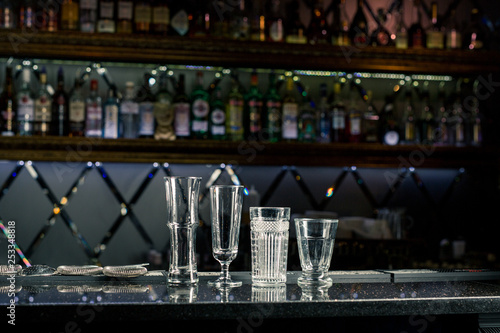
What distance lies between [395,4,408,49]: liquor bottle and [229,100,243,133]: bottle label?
706 mm

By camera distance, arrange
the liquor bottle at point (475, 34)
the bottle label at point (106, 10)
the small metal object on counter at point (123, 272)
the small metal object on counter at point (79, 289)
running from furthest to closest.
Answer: the liquor bottle at point (475, 34), the bottle label at point (106, 10), the small metal object on counter at point (123, 272), the small metal object on counter at point (79, 289)

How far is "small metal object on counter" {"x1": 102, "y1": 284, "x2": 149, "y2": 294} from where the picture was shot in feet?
3.04

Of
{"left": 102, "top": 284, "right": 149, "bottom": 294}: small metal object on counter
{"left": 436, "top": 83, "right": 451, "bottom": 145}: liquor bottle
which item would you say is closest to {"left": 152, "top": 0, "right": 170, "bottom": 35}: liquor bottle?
{"left": 436, "top": 83, "right": 451, "bottom": 145}: liquor bottle

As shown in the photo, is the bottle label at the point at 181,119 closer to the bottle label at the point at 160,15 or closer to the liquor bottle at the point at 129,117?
the liquor bottle at the point at 129,117

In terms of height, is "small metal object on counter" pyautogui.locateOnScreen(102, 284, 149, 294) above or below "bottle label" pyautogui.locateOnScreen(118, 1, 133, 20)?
below

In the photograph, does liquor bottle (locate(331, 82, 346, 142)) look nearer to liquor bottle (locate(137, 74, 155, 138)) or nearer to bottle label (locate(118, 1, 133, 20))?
liquor bottle (locate(137, 74, 155, 138))

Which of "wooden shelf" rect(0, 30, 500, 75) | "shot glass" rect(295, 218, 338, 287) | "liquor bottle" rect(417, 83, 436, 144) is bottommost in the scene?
"shot glass" rect(295, 218, 338, 287)

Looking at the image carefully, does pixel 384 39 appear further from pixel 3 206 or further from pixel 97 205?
pixel 3 206

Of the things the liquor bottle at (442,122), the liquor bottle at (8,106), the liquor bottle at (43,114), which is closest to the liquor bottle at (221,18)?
the liquor bottle at (43,114)

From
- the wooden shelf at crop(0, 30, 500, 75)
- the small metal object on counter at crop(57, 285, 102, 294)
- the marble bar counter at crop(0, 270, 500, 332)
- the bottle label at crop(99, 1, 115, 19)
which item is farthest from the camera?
the bottle label at crop(99, 1, 115, 19)

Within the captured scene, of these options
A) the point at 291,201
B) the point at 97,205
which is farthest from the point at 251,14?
the point at 97,205

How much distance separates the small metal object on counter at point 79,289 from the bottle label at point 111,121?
127cm

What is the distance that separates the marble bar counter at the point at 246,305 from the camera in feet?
2.65

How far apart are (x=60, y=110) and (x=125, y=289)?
1473 mm
